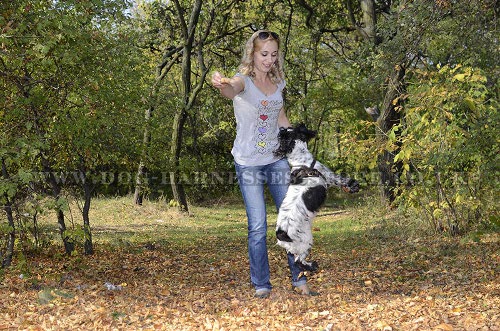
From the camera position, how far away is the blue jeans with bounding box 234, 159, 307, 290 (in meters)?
5.40

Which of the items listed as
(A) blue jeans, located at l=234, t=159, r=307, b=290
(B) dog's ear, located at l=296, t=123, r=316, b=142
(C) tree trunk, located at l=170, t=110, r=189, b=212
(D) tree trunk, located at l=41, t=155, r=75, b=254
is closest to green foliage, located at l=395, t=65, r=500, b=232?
(B) dog's ear, located at l=296, t=123, r=316, b=142

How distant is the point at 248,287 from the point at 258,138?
6.40 feet

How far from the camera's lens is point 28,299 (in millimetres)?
5695

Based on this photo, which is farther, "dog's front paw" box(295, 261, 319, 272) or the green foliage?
the green foliage

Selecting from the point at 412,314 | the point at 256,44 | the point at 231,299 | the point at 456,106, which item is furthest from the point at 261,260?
the point at 456,106

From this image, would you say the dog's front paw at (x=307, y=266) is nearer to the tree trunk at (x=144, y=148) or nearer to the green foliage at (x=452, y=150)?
the green foliage at (x=452, y=150)

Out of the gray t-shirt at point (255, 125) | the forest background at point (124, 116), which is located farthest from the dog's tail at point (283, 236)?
the forest background at point (124, 116)

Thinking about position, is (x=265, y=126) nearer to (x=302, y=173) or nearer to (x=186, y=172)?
(x=302, y=173)

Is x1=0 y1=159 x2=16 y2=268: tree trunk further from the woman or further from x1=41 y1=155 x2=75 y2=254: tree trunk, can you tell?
the woman

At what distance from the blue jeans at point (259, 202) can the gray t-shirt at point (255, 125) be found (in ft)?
0.31

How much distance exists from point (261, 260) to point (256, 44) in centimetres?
197

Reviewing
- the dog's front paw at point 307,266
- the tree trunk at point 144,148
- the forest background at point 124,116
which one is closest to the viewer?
the dog's front paw at point 307,266

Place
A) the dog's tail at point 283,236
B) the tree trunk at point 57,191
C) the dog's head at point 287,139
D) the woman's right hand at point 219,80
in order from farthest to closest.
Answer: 1. the tree trunk at point 57,191
2. the dog's head at point 287,139
3. the dog's tail at point 283,236
4. the woman's right hand at point 219,80

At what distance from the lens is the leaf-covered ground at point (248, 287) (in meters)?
4.65
